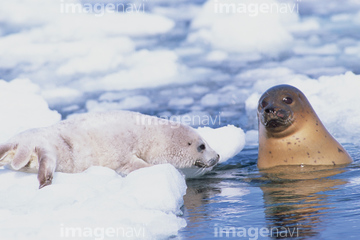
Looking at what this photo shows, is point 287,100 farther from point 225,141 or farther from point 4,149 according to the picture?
point 4,149

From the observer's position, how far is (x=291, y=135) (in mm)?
5691

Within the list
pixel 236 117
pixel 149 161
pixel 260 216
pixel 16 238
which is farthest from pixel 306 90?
pixel 16 238

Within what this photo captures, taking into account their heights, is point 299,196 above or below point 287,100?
below

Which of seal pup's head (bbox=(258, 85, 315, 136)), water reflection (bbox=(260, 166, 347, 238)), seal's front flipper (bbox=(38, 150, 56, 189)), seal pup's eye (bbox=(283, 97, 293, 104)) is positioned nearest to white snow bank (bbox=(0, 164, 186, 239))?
seal's front flipper (bbox=(38, 150, 56, 189))

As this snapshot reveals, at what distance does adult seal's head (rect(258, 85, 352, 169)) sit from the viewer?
560 centimetres

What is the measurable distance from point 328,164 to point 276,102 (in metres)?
0.83

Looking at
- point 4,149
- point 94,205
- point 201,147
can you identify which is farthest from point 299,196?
point 4,149

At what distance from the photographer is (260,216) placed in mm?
3500

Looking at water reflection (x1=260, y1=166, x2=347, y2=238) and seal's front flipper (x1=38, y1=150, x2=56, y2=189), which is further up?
seal's front flipper (x1=38, y1=150, x2=56, y2=189)

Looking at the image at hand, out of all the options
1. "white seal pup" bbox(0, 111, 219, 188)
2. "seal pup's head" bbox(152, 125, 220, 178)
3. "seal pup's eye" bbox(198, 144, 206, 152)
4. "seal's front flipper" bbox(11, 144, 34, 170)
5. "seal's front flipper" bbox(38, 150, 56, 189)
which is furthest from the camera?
"seal pup's eye" bbox(198, 144, 206, 152)

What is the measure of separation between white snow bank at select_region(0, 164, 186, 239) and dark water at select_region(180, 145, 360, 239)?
186 millimetres

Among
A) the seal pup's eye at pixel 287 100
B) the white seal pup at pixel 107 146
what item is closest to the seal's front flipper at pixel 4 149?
the white seal pup at pixel 107 146

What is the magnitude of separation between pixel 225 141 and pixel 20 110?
2.99 metres

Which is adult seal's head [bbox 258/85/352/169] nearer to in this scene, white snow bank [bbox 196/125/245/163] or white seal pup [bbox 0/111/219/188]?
white snow bank [bbox 196/125/245/163]
